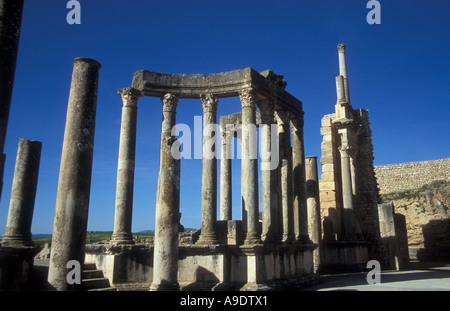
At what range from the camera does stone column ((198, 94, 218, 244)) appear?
45.0 ft

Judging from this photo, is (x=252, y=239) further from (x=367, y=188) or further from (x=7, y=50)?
(x=367, y=188)

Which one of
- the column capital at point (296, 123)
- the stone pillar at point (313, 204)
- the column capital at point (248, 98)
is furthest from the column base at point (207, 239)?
the stone pillar at point (313, 204)

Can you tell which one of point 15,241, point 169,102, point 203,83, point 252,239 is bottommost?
point 15,241

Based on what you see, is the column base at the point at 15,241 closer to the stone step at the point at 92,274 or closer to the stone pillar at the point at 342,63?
the stone step at the point at 92,274

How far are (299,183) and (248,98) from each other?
16.0 ft

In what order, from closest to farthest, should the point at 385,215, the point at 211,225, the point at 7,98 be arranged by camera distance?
the point at 7,98 < the point at 211,225 < the point at 385,215

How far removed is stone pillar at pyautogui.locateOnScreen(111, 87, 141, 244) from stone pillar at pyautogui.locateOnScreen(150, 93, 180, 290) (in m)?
2.66

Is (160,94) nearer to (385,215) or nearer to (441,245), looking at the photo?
(385,215)

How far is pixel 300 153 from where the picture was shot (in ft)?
56.8

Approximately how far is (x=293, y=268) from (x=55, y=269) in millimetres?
9914

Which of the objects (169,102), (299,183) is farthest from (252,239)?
(169,102)

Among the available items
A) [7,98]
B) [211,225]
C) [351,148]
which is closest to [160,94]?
[211,225]

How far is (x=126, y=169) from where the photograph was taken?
47.2 ft

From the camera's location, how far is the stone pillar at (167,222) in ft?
37.0
